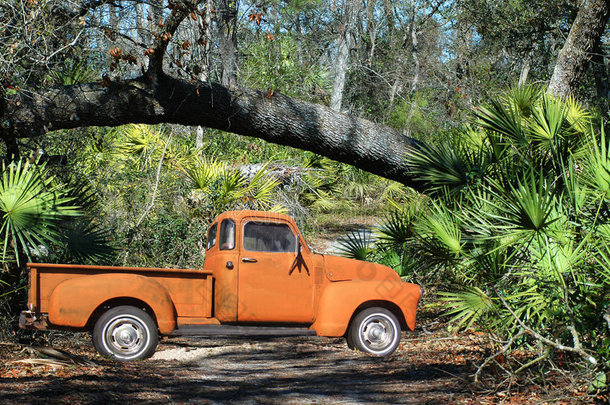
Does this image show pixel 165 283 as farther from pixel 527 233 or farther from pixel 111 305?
pixel 527 233

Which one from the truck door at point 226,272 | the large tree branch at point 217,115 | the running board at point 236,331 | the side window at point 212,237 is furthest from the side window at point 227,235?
the large tree branch at point 217,115

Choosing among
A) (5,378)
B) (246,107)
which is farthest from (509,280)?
(5,378)

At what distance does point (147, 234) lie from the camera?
1185 centimetres

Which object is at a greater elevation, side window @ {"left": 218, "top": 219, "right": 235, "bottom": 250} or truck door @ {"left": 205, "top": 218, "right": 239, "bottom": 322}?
side window @ {"left": 218, "top": 219, "right": 235, "bottom": 250}

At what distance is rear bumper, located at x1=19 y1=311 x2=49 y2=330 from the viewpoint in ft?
22.5

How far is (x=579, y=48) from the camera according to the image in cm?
1147

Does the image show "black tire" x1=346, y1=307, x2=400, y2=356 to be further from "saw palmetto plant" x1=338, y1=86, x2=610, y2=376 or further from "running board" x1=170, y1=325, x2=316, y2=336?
"saw palmetto plant" x1=338, y1=86, x2=610, y2=376

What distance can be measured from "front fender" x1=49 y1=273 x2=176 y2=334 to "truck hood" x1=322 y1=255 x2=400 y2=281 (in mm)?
2002

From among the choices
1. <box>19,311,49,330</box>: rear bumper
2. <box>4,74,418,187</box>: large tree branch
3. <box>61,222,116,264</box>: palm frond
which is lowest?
<box>19,311,49,330</box>: rear bumper

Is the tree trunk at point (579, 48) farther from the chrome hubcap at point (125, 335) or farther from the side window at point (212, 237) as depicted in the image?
the chrome hubcap at point (125, 335)

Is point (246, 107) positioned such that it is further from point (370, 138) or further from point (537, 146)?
point (537, 146)

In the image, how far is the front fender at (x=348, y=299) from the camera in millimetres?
Result: 7684

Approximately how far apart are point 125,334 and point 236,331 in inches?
46.4

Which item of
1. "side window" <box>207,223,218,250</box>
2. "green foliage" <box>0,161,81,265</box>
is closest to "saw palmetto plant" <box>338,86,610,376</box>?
"side window" <box>207,223,218,250</box>
